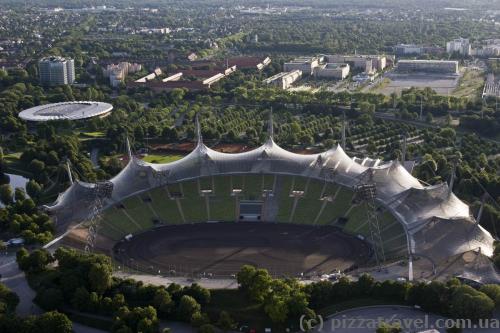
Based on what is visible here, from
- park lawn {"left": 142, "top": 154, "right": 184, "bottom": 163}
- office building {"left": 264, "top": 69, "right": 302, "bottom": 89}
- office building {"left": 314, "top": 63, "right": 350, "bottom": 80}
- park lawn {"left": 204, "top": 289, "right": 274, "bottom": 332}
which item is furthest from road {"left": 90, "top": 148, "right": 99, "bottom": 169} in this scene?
office building {"left": 314, "top": 63, "right": 350, "bottom": 80}

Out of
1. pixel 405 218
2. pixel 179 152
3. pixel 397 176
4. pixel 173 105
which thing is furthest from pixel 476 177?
pixel 173 105

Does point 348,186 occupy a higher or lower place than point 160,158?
→ higher

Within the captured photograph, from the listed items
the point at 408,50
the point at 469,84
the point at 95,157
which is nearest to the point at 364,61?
the point at 408,50

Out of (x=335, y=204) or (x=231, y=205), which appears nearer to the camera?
(x=335, y=204)

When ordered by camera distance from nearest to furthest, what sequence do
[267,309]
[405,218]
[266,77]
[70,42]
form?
[267,309], [405,218], [266,77], [70,42]

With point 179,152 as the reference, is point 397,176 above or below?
above

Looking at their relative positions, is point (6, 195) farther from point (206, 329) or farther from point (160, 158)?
point (206, 329)

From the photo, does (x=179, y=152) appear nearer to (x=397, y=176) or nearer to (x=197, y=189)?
(x=197, y=189)
